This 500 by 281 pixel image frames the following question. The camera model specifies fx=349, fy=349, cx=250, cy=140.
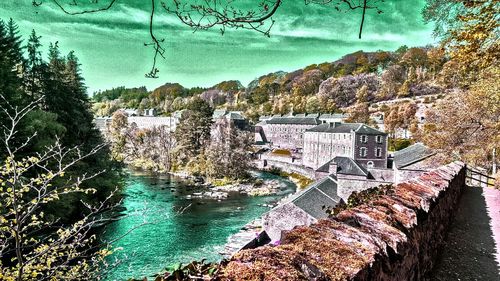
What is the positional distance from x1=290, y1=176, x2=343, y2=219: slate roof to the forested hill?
39923 millimetres

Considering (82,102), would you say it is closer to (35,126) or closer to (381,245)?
(35,126)

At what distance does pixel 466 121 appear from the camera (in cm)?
1852

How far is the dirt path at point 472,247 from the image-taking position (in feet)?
19.5

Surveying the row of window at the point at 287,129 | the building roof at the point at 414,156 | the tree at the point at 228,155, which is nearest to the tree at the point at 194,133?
the tree at the point at 228,155

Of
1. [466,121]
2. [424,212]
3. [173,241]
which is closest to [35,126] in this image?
Result: [173,241]

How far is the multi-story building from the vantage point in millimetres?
47250

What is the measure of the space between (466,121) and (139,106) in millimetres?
159280

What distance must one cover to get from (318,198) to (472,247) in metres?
19.1

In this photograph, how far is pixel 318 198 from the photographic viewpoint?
2623cm

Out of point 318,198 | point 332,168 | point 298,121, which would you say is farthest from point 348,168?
point 298,121

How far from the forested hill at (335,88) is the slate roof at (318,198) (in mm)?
39923

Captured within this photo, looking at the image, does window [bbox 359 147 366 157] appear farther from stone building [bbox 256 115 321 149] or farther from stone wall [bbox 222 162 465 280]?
stone wall [bbox 222 162 465 280]

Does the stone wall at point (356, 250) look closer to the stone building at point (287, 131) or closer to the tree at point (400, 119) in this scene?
the tree at point (400, 119)

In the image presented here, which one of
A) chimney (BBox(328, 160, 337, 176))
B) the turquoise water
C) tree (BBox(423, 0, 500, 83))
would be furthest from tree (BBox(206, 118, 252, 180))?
tree (BBox(423, 0, 500, 83))
